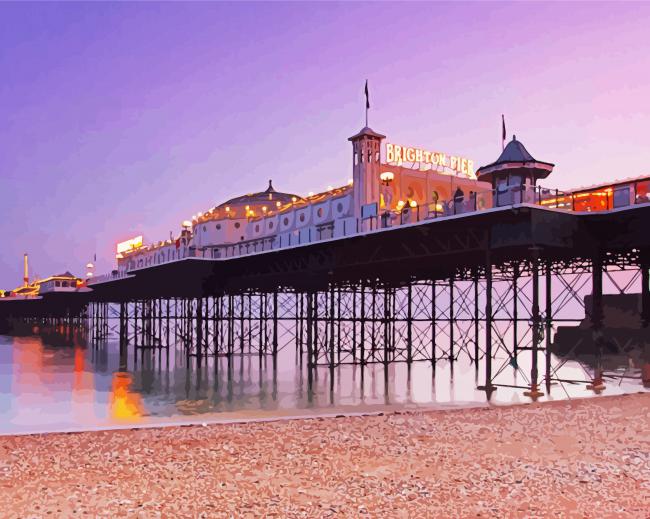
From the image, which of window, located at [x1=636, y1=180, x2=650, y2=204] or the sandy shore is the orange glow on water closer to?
the sandy shore

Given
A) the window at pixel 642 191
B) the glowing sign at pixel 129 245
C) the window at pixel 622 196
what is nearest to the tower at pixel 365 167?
the window at pixel 622 196

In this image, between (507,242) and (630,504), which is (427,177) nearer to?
(507,242)

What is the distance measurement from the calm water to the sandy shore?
7.13 meters

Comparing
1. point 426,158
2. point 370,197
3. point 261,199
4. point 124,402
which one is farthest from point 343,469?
point 261,199

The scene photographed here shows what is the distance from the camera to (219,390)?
106 ft

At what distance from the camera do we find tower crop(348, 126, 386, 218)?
35.3m

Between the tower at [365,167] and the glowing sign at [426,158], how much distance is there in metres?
1.35

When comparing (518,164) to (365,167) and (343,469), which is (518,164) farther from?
(343,469)

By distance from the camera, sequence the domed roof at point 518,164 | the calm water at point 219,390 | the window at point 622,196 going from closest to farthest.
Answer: the window at point 622,196 < the calm water at point 219,390 < the domed roof at point 518,164

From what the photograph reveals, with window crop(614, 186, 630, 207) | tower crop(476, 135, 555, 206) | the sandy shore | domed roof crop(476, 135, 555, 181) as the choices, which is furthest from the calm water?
domed roof crop(476, 135, 555, 181)

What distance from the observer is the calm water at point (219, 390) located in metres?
24.6

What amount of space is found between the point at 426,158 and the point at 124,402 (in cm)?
2149

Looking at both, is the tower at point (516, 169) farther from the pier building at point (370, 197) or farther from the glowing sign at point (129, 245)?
the glowing sign at point (129, 245)

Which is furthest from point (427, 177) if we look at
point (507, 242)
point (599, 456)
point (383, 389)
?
point (599, 456)
